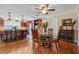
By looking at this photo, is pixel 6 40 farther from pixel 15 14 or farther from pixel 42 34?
pixel 42 34

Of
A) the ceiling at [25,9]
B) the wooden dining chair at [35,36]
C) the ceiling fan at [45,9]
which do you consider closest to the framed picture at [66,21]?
the ceiling at [25,9]

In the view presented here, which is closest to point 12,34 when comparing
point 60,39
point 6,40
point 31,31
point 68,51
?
point 6,40

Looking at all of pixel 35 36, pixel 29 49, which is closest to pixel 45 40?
pixel 35 36

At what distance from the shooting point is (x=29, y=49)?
2.59m

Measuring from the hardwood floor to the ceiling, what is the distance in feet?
1.84

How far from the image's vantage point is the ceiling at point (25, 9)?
2.52 metres

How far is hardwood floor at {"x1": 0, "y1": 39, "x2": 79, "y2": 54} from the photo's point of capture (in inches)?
100

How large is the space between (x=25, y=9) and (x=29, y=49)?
0.82 metres

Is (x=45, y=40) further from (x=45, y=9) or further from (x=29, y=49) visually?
(x=45, y=9)

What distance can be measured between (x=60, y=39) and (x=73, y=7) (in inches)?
27.1

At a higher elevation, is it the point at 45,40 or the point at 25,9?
the point at 25,9

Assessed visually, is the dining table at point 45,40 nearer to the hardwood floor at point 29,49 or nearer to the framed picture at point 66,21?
the hardwood floor at point 29,49

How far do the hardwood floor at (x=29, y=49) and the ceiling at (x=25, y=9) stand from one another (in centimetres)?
56

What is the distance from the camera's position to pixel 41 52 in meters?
2.61
